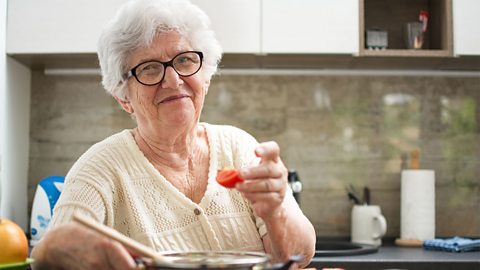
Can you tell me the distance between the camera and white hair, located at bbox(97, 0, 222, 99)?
61.6 inches

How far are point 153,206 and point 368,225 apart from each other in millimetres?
1353

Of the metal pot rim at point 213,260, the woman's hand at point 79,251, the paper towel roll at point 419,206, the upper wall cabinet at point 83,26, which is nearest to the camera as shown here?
the metal pot rim at point 213,260

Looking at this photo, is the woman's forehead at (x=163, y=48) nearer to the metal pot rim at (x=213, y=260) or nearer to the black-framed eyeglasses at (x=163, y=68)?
the black-framed eyeglasses at (x=163, y=68)

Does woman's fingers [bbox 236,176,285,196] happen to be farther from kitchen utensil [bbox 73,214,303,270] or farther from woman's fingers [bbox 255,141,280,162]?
kitchen utensil [bbox 73,214,303,270]

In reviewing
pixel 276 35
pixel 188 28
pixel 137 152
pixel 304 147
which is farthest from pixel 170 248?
pixel 304 147

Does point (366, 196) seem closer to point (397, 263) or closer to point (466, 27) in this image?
point (397, 263)

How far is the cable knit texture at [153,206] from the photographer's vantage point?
149 cm

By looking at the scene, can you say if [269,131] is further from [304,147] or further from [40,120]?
[40,120]

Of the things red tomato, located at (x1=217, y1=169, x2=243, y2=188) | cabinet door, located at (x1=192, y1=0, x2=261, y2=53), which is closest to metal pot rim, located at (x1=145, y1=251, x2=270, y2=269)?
red tomato, located at (x1=217, y1=169, x2=243, y2=188)

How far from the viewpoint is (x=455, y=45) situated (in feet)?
8.53

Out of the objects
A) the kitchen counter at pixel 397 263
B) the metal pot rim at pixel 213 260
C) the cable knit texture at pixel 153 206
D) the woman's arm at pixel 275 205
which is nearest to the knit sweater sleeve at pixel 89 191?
the cable knit texture at pixel 153 206

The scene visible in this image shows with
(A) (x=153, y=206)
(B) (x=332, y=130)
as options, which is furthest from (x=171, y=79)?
(B) (x=332, y=130)

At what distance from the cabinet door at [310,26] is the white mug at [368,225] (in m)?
0.64

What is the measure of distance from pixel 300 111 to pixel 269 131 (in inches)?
6.3
